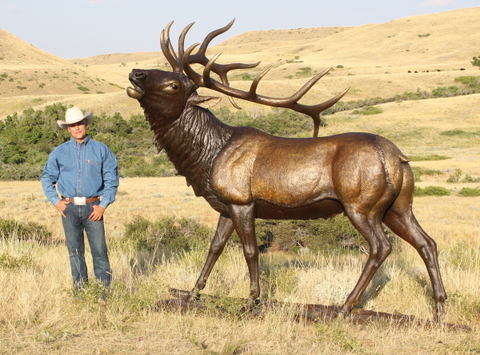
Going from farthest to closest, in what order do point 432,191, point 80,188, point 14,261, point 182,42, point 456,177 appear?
point 456,177 → point 432,191 → point 14,261 → point 80,188 → point 182,42

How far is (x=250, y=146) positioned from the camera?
17.9 feet

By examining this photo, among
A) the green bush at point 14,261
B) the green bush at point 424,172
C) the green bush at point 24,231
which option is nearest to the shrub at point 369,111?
the green bush at point 424,172

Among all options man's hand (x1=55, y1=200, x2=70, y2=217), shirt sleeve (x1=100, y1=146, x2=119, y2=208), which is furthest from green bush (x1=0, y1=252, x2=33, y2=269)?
shirt sleeve (x1=100, y1=146, x2=119, y2=208)

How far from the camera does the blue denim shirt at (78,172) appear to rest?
5902 millimetres

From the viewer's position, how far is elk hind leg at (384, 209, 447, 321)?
17.3 ft

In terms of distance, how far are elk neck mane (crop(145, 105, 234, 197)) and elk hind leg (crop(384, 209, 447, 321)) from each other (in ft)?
6.40

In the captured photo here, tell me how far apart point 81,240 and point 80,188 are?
65 cm

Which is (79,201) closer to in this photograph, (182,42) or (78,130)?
(78,130)

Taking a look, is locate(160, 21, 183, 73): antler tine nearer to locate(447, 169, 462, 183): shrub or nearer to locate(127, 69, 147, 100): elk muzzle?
locate(127, 69, 147, 100): elk muzzle

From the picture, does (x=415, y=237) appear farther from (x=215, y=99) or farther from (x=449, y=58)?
(x=449, y=58)

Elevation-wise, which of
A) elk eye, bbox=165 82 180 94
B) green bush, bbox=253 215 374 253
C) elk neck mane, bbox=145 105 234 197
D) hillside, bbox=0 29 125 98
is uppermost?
hillside, bbox=0 29 125 98

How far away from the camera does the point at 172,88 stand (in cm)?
521

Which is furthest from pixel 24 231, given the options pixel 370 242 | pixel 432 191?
pixel 432 191

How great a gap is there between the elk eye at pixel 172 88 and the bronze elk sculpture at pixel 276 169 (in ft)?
0.03
